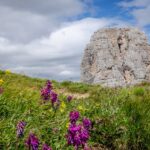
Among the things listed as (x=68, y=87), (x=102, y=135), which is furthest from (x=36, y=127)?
(x=68, y=87)

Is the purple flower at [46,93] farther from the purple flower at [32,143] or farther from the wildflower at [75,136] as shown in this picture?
the purple flower at [32,143]

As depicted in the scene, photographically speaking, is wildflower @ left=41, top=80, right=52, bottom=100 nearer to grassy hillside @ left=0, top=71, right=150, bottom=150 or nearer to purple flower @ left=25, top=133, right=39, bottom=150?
grassy hillside @ left=0, top=71, right=150, bottom=150

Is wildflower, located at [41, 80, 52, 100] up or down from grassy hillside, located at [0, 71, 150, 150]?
up

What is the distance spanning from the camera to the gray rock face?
1371 inches

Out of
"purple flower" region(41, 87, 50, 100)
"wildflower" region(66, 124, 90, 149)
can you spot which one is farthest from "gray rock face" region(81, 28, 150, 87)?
"wildflower" region(66, 124, 90, 149)

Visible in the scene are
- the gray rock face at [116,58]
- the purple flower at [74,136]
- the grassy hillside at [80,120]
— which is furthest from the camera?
the gray rock face at [116,58]

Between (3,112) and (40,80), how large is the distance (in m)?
15.7

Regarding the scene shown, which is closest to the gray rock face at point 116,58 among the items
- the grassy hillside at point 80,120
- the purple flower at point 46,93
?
the grassy hillside at point 80,120

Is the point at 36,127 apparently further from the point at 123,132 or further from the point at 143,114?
the point at 143,114

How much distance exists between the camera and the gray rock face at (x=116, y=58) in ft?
114

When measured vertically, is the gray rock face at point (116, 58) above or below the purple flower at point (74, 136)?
above

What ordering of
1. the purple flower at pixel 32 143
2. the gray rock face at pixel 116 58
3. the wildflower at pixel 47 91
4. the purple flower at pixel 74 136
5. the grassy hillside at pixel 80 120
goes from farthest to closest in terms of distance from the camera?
the gray rock face at pixel 116 58 → the wildflower at pixel 47 91 → the grassy hillside at pixel 80 120 → the purple flower at pixel 74 136 → the purple flower at pixel 32 143

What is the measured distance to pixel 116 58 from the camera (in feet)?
118

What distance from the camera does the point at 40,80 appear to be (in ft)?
73.9
